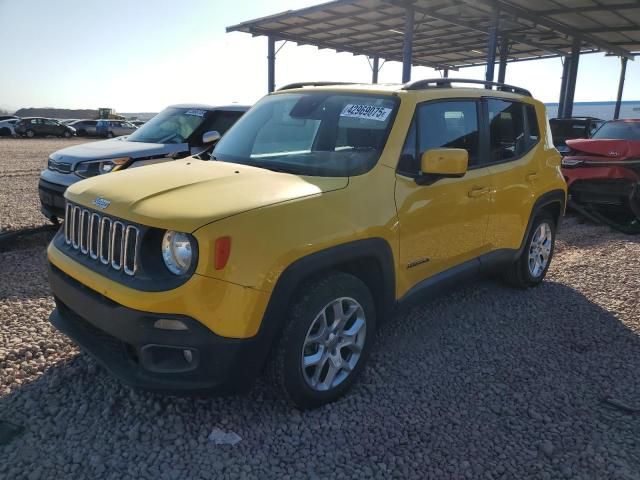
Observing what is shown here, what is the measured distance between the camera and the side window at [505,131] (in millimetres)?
4148

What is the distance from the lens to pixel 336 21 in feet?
55.3

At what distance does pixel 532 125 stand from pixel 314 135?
2355 mm

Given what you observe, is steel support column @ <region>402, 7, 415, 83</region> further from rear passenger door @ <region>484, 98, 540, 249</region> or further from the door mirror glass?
the door mirror glass

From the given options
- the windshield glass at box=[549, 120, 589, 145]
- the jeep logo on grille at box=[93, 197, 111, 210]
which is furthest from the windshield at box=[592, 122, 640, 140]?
the jeep logo on grille at box=[93, 197, 111, 210]

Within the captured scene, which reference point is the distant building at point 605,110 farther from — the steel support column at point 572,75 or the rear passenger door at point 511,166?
the rear passenger door at point 511,166

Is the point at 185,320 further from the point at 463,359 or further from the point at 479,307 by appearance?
the point at 479,307

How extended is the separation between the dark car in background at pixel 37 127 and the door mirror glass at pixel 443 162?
118ft

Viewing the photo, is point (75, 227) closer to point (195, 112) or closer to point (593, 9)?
point (195, 112)

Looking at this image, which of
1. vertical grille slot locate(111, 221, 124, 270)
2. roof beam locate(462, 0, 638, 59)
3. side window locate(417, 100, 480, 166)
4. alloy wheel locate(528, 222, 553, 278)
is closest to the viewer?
vertical grille slot locate(111, 221, 124, 270)

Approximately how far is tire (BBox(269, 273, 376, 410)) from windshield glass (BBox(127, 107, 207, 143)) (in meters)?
4.90

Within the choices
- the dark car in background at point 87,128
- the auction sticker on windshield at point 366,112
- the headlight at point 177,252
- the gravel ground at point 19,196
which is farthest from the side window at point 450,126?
the dark car in background at point 87,128

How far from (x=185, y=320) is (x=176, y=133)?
536 centimetres

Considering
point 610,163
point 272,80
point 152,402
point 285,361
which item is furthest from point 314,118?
point 272,80

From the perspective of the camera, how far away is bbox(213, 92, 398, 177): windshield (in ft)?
10.4
